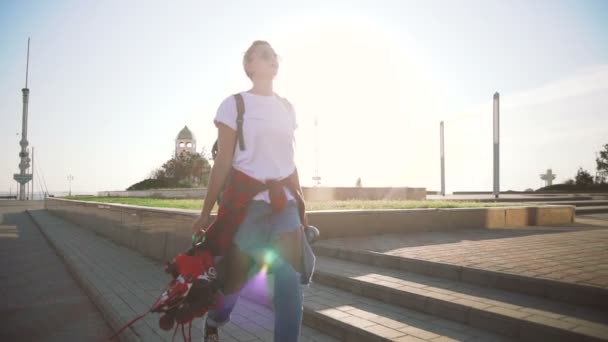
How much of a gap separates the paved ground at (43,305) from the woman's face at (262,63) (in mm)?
3377

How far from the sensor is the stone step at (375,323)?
3.17 metres

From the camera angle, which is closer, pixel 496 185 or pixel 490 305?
pixel 490 305

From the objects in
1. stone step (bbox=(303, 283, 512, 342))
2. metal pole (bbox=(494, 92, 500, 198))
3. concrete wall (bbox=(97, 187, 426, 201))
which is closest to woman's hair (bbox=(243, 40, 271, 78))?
stone step (bbox=(303, 283, 512, 342))

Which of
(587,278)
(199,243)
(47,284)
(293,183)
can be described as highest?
(293,183)

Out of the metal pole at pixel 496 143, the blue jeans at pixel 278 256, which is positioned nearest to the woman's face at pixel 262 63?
the blue jeans at pixel 278 256

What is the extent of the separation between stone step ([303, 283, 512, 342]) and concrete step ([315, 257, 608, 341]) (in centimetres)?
9

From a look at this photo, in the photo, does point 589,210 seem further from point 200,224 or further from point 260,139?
point 200,224

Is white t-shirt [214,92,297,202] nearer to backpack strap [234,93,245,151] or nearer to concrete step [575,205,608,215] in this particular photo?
backpack strap [234,93,245,151]

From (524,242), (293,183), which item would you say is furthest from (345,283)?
(524,242)

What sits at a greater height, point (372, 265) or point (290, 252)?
point (290, 252)

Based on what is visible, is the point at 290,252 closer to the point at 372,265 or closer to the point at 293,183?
the point at 293,183

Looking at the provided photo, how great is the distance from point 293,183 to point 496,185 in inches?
711

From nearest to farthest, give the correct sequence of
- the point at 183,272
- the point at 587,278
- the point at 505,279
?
the point at 183,272
the point at 587,278
the point at 505,279

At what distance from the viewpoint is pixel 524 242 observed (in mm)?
6551
